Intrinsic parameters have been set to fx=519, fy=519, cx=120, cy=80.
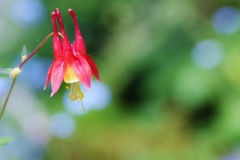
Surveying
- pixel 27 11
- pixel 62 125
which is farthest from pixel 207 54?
pixel 27 11

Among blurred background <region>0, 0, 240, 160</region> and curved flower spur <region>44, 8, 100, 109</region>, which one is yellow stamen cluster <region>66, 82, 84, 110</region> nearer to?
curved flower spur <region>44, 8, 100, 109</region>

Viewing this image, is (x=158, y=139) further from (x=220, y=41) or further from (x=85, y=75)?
(x=85, y=75)

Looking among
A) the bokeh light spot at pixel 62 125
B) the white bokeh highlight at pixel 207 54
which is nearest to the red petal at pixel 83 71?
the bokeh light spot at pixel 62 125

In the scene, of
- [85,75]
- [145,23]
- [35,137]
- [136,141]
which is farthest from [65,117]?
[85,75]

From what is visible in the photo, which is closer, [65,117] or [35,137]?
[35,137]

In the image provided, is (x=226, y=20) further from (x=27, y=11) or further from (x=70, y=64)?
(x=70, y=64)

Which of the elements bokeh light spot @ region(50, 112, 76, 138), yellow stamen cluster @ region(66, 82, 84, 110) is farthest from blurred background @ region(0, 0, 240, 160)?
yellow stamen cluster @ region(66, 82, 84, 110)

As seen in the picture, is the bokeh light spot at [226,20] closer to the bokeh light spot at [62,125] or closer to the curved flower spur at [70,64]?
the bokeh light spot at [62,125]
